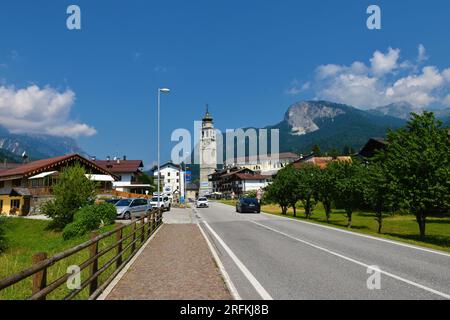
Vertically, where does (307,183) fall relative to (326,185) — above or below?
above

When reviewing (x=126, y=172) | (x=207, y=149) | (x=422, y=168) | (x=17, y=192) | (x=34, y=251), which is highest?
(x=207, y=149)

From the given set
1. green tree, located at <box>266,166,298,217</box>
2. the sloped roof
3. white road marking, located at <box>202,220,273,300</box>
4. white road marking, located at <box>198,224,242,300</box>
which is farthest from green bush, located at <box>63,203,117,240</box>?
the sloped roof

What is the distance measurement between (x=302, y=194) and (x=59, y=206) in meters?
20.4

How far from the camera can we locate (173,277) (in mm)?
8445

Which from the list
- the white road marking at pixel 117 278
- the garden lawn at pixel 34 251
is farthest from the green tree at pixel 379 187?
the white road marking at pixel 117 278

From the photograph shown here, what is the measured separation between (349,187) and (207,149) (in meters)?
139

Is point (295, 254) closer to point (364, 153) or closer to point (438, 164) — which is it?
point (438, 164)

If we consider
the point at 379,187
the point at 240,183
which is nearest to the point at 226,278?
the point at 379,187

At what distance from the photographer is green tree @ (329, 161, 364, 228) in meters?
26.8

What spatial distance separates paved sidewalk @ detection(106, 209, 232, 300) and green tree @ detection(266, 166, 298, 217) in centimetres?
2467

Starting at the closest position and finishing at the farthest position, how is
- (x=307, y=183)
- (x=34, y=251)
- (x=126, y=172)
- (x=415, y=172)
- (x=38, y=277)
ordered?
(x=38, y=277) → (x=415, y=172) → (x=34, y=251) → (x=307, y=183) → (x=126, y=172)

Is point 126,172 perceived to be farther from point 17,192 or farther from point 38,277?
point 38,277

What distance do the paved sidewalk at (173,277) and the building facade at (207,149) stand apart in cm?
14342

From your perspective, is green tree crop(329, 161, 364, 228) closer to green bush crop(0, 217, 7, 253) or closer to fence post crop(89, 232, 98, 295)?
fence post crop(89, 232, 98, 295)
